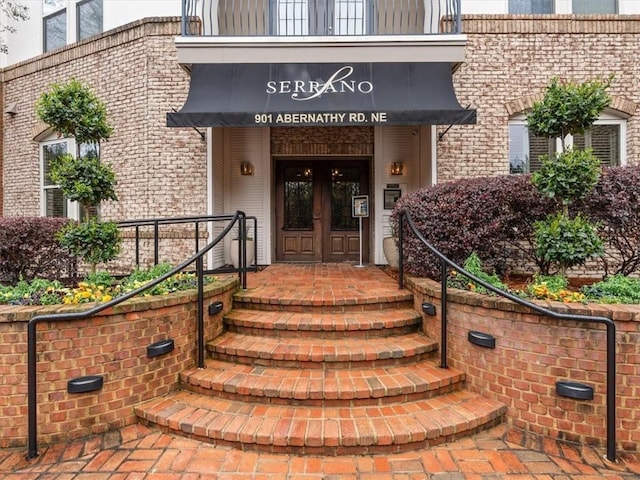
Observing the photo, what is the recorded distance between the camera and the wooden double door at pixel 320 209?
324 inches

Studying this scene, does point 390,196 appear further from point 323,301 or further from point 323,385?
point 323,385

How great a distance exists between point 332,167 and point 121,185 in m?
4.34

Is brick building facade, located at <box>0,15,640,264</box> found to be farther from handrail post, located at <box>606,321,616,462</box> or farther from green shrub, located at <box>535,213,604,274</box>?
handrail post, located at <box>606,321,616,462</box>

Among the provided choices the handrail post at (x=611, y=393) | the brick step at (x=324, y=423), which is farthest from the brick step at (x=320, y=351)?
the handrail post at (x=611, y=393)

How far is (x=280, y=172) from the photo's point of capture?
8.25 metres

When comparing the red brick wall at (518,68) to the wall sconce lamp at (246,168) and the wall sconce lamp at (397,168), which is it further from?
the wall sconce lamp at (246,168)

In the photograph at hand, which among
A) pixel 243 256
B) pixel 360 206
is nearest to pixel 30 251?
pixel 243 256

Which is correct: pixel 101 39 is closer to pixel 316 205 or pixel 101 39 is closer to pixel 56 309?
pixel 316 205

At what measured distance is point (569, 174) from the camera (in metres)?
3.64

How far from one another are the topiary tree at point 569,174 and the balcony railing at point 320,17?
4452 millimetres

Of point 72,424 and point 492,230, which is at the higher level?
point 492,230

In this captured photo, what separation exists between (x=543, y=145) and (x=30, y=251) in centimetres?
874

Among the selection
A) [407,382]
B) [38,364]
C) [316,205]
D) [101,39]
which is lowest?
[407,382]

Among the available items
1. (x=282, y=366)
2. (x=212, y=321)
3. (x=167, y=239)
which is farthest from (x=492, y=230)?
(x=167, y=239)
